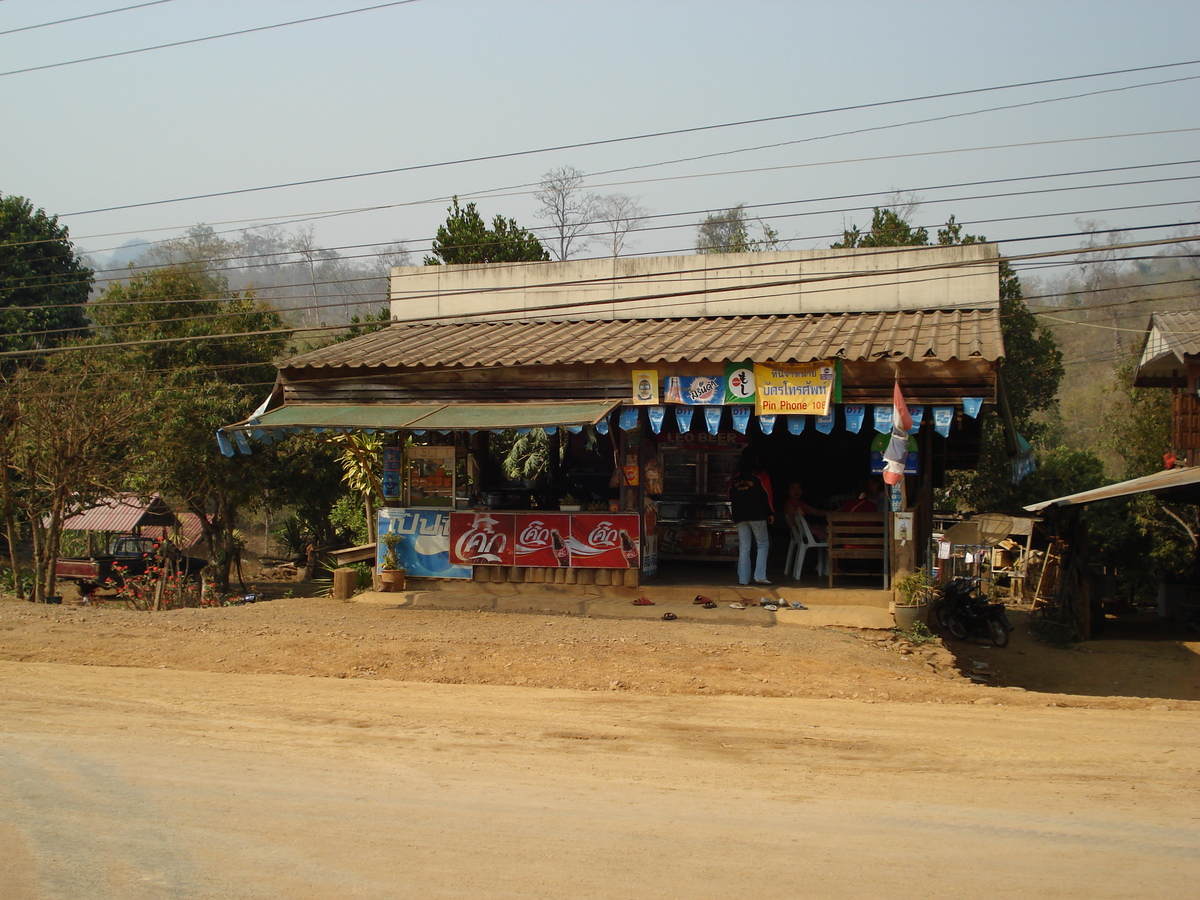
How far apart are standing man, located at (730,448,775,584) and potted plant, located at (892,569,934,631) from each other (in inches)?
74.2

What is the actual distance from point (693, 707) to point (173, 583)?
13199 millimetres

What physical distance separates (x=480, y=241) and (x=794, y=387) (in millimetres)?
16891

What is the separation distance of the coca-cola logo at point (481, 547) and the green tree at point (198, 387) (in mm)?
10006

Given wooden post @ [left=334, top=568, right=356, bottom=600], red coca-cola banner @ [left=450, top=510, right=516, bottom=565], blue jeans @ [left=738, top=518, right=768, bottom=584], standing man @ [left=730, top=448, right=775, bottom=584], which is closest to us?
standing man @ [left=730, top=448, right=775, bottom=584]

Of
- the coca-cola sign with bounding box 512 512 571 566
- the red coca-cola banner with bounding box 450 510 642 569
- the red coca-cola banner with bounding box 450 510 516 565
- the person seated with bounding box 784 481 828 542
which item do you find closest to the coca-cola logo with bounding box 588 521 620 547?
the red coca-cola banner with bounding box 450 510 642 569

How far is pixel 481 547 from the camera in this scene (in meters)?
14.2

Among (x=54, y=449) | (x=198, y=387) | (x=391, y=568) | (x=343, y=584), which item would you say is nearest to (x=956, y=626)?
(x=391, y=568)

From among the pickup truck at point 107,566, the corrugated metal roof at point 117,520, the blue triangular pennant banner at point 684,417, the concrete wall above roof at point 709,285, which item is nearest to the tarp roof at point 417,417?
the blue triangular pennant banner at point 684,417

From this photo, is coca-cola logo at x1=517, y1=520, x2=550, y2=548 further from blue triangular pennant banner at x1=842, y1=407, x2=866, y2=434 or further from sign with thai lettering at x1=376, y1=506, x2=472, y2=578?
blue triangular pennant banner at x1=842, y1=407, x2=866, y2=434

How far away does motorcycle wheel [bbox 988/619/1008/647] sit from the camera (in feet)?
53.4

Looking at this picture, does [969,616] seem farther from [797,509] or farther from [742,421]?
[742,421]

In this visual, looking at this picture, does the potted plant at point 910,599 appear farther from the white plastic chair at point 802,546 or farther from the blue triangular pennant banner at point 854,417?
the blue triangular pennant banner at point 854,417

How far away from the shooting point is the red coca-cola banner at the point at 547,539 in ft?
45.0

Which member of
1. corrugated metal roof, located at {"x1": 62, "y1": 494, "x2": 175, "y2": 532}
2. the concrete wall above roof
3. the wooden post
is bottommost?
the wooden post
